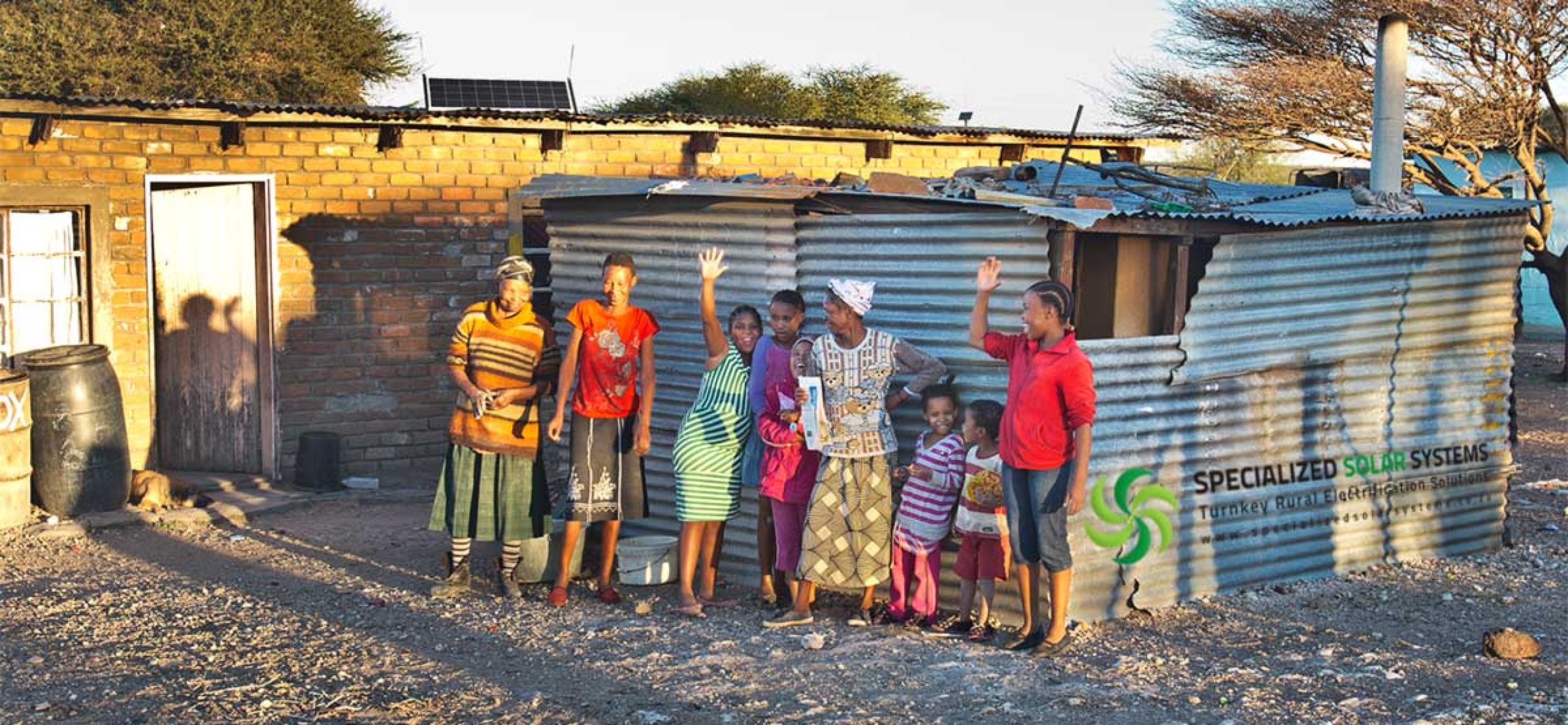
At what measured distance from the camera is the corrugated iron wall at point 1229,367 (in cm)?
706

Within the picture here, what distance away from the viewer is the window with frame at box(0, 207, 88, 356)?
991cm

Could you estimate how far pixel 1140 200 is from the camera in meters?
8.39

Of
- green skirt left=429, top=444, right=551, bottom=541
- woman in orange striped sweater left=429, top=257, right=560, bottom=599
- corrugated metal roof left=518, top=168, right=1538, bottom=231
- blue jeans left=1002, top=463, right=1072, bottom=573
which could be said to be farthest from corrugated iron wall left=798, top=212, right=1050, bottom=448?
green skirt left=429, top=444, right=551, bottom=541

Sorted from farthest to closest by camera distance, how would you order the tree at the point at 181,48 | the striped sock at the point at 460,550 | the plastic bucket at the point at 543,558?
the tree at the point at 181,48, the plastic bucket at the point at 543,558, the striped sock at the point at 460,550

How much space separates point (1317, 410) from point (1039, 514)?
216 cm

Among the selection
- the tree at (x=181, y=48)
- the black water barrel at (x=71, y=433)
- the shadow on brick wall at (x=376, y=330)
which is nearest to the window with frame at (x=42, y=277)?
the black water barrel at (x=71, y=433)

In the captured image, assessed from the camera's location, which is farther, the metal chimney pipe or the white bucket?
the metal chimney pipe

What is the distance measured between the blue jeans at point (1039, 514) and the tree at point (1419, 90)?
12589 millimetres

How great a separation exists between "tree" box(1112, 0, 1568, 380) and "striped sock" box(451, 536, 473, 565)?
1302 cm

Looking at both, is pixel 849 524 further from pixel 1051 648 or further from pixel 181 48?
pixel 181 48

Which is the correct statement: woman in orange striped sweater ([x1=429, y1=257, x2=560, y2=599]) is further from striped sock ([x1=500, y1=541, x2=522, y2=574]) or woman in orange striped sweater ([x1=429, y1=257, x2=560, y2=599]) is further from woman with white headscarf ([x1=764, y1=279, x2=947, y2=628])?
woman with white headscarf ([x1=764, y1=279, x2=947, y2=628])

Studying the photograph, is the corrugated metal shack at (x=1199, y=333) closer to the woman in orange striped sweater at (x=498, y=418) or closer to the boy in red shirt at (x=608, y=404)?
the boy in red shirt at (x=608, y=404)

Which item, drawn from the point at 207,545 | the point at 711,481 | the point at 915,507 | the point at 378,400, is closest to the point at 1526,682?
the point at 915,507

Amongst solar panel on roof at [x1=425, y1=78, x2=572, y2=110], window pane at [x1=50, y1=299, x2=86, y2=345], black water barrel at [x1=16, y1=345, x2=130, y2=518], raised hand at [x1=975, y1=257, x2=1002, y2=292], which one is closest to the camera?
raised hand at [x1=975, y1=257, x2=1002, y2=292]
